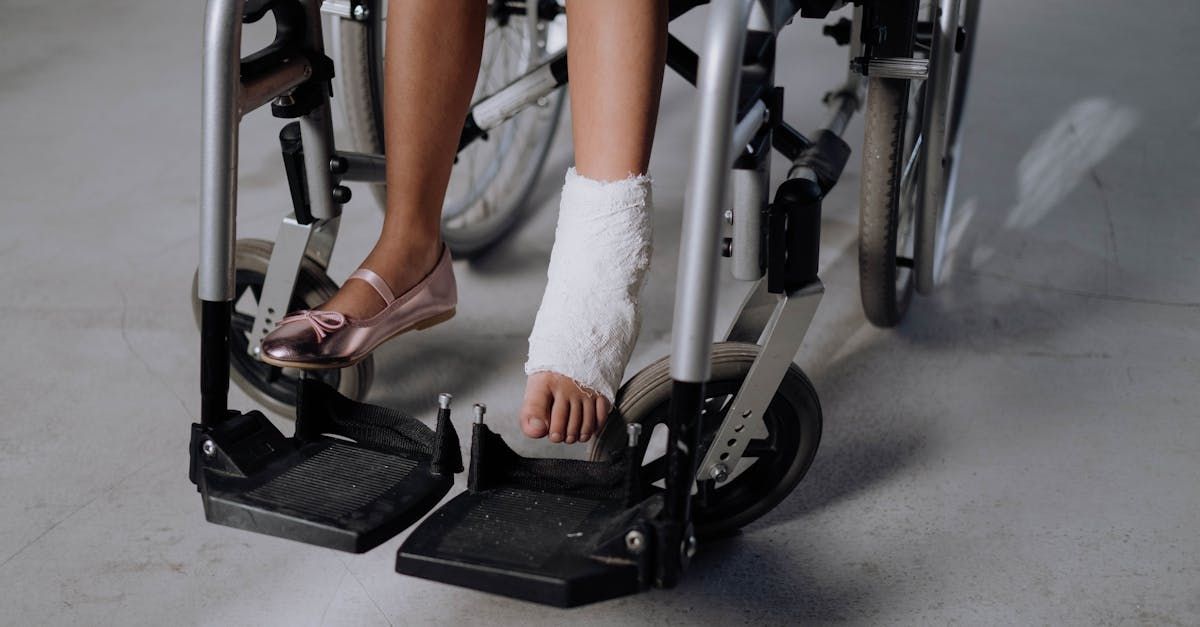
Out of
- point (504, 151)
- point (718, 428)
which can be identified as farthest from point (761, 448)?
point (504, 151)

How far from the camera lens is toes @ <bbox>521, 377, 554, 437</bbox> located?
3.50ft

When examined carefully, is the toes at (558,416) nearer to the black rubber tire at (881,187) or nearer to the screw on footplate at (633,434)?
the screw on footplate at (633,434)

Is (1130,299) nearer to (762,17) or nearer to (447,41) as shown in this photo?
(762,17)

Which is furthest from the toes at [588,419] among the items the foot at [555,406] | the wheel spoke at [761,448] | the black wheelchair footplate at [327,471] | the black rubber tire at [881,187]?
the black rubber tire at [881,187]

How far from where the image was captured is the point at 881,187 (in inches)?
56.2

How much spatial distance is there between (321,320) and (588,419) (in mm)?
282

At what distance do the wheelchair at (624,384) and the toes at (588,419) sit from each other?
28 millimetres

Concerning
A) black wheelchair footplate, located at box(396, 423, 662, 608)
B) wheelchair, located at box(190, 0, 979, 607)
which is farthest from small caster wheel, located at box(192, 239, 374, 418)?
black wheelchair footplate, located at box(396, 423, 662, 608)

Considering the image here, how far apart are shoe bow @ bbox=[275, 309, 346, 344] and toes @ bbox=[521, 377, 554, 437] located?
0.71 ft

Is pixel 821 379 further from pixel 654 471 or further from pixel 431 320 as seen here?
pixel 431 320

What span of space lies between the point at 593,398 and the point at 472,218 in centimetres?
87

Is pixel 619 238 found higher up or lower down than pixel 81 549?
higher up

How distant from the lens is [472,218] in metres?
1.90

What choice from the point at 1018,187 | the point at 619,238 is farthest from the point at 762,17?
the point at 1018,187
